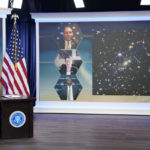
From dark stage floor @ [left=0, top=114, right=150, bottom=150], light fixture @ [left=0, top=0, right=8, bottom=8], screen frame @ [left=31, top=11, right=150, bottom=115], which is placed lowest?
dark stage floor @ [left=0, top=114, right=150, bottom=150]

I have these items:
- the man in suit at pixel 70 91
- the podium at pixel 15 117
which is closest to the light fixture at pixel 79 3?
the man in suit at pixel 70 91

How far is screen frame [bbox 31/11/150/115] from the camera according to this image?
539cm

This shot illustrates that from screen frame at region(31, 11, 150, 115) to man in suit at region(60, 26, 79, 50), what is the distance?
0.27 metres

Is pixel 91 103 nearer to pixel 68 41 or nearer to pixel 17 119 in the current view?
pixel 68 41

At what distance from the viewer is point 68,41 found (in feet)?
18.5

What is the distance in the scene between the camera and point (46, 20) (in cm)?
568

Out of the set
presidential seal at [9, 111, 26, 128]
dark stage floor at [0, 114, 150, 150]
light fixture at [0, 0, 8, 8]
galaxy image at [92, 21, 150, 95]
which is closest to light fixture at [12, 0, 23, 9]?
light fixture at [0, 0, 8, 8]

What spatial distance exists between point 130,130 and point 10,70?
2398 millimetres

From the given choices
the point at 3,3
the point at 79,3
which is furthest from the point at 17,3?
the point at 79,3

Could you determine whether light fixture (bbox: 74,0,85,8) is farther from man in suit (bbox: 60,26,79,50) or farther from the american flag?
the american flag

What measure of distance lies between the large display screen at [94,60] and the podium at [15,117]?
2342 millimetres

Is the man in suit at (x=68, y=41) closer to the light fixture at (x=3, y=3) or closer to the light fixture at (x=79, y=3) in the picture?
the light fixture at (x=79, y=3)

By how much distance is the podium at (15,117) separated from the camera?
10.7 ft

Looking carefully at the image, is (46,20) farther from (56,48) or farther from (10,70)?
(10,70)
